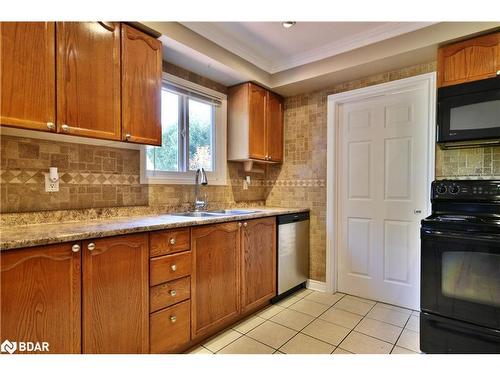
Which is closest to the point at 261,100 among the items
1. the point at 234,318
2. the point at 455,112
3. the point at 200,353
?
the point at 455,112

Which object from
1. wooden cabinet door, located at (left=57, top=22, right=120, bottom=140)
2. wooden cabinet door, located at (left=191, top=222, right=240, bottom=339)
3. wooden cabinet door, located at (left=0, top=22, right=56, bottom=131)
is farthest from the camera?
wooden cabinet door, located at (left=191, top=222, right=240, bottom=339)

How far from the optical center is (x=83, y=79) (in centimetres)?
148

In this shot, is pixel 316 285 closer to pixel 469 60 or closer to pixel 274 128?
pixel 274 128

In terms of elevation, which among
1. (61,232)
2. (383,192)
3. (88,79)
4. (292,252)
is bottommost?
(292,252)

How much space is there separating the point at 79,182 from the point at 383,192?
2581 millimetres

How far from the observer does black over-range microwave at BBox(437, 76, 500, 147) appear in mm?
1763

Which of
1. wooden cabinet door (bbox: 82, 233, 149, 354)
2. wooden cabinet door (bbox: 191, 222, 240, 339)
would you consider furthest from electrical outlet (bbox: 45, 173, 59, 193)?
wooden cabinet door (bbox: 191, 222, 240, 339)

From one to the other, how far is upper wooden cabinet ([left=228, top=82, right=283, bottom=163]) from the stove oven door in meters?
1.69

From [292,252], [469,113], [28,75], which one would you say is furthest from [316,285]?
[28,75]

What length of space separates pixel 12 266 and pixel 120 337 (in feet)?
2.10

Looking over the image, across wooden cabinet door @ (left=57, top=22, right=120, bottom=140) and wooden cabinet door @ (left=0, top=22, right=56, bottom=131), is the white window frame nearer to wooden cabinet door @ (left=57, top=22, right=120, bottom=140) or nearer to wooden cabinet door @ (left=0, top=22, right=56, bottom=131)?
wooden cabinet door @ (left=57, top=22, right=120, bottom=140)

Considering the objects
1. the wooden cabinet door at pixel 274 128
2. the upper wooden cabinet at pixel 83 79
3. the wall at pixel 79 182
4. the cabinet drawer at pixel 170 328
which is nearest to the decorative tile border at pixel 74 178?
the wall at pixel 79 182

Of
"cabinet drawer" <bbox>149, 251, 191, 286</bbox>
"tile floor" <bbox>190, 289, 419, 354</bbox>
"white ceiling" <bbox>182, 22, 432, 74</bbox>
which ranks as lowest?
"tile floor" <bbox>190, 289, 419, 354</bbox>

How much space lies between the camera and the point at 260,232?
7.61ft
